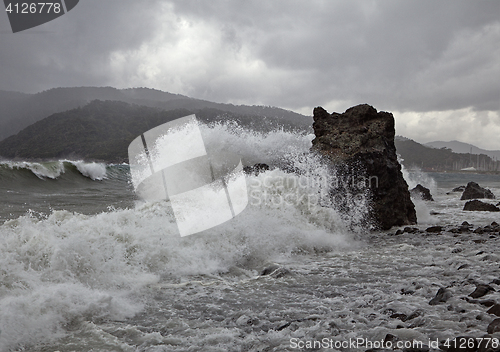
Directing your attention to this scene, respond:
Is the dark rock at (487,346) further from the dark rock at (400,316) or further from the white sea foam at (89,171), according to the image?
the white sea foam at (89,171)

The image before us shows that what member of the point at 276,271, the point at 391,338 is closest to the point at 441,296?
the point at 391,338

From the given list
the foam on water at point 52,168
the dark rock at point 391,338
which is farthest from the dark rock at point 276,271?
the foam on water at point 52,168

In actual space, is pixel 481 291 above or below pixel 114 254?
below

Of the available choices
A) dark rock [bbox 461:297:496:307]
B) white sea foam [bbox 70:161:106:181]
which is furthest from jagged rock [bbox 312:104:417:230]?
white sea foam [bbox 70:161:106:181]

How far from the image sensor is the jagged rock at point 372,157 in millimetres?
7230

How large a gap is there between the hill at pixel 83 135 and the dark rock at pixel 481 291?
65.5 meters

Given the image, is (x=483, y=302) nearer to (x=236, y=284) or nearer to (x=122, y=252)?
(x=236, y=284)

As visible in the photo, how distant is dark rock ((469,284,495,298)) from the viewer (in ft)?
9.70

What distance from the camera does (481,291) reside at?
2.98 meters

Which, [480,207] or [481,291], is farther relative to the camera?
[480,207]

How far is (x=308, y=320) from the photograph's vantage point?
8.91ft

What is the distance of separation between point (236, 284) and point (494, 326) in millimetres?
2485

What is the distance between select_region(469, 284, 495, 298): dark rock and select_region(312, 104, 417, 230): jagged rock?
13.1 feet

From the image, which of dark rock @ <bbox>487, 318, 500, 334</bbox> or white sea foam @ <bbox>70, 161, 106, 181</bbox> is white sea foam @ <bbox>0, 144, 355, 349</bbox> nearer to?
dark rock @ <bbox>487, 318, 500, 334</bbox>
